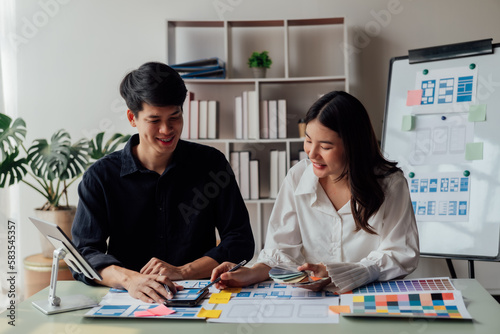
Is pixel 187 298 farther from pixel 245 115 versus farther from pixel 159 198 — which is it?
pixel 245 115

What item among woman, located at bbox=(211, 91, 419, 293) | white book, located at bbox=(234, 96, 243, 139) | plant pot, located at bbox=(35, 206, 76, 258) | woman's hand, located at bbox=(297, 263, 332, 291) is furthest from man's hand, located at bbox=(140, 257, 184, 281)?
white book, located at bbox=(234, 96, 243, 139)

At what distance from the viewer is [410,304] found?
4.15 ft

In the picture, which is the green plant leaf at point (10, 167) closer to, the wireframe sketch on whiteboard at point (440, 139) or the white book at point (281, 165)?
the white book at point (281, 165)

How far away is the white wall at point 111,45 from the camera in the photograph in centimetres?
356

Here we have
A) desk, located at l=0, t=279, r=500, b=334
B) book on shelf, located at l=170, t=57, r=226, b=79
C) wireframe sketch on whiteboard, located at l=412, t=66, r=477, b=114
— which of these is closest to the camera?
desk, located at l=0, t=279, r=500, b=334

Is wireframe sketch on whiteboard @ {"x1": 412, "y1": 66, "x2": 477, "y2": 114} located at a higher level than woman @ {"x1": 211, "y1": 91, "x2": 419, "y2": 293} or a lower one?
higher

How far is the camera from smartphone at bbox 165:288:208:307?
4.37ft

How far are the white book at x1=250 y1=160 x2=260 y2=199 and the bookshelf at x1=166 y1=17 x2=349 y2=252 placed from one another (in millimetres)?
160

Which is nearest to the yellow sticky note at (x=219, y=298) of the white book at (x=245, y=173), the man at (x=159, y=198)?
the man at (x=159, y=198)

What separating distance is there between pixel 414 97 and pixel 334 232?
1.52 metres

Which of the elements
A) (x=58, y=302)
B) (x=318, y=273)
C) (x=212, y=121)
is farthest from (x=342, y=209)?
(x=212, y=121)

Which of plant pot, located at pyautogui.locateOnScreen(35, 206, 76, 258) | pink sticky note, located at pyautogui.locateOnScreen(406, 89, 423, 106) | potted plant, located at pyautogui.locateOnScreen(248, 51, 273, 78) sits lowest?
plant pot, located at pyautogui.locateOnScreen(35, 206, 76, 258)

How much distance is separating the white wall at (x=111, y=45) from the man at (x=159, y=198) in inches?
71.8

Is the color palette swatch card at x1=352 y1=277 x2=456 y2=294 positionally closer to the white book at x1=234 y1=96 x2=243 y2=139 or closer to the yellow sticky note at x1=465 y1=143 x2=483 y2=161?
the yellow sticky note at x1=465 y1=143 x2=483 y2=161
